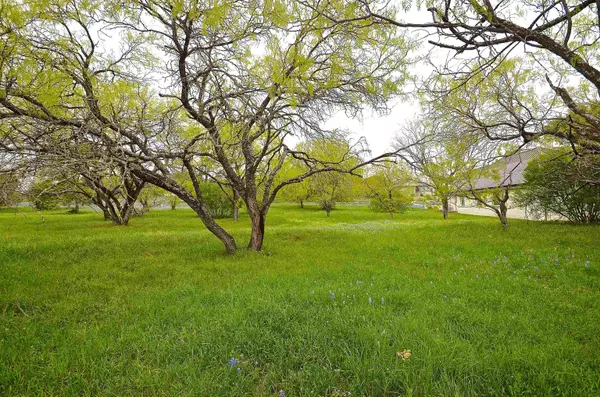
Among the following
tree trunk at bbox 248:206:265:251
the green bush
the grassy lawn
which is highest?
the green bush

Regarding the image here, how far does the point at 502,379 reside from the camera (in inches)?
101

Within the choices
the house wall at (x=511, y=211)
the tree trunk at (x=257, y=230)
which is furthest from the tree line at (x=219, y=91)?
the house wall at (x=511, y=211)

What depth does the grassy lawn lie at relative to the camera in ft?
8.52

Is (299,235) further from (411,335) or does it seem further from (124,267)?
(411,335)

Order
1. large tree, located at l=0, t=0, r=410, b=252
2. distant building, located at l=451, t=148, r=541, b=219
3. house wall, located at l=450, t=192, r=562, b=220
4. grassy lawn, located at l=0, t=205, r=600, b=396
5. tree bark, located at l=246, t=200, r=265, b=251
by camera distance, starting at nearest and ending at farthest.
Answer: grassy lawn, located at l=0, t=205, r=600, b=396, large tree, located at l=0, t=0, r=410, b=252, tree bark, located at l=246, t=200, r=265, b=251, distant building, located at l=451, t=148, r=541, b=219, house wall, located at l=450, t=192, r=562, b=220

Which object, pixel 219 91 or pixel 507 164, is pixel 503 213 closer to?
pixel 507 164

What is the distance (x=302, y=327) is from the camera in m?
3.59

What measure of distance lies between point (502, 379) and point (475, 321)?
1.33m

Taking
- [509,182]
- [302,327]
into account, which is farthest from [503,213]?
[302,327]

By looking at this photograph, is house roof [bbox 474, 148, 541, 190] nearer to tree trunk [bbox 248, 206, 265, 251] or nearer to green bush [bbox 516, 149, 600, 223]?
green bush [bbox 516, 149, 600, 223]

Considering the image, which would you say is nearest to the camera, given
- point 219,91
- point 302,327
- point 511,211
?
point 302,327

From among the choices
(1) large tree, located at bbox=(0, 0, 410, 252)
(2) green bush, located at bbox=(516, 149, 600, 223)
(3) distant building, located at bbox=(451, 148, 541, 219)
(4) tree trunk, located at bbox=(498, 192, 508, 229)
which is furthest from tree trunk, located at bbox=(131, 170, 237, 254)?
(2) green bush, located at bbox=(516, 149, 600, 223)

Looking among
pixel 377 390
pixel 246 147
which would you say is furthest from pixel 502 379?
pixel 246 147

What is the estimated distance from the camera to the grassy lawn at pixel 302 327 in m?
2.60
